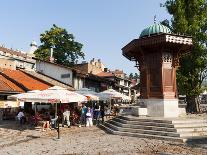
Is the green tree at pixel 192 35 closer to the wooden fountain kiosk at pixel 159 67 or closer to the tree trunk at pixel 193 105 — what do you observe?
the tree trunk at pixel 193 105

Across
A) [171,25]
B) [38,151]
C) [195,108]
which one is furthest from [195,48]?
[38,151]

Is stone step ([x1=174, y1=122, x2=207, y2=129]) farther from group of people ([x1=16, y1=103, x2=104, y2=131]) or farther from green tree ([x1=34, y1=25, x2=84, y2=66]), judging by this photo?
green tree ([x1=34, y1=25, x2=84, y2=66])

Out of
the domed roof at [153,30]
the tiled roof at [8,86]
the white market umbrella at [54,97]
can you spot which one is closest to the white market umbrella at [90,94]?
the white market umbrella at [54,97]

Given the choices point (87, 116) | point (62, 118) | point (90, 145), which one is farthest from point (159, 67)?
point (90, 145)

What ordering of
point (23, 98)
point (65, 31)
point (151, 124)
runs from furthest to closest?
point (65, 31), point (23, 98), point (151, 124)

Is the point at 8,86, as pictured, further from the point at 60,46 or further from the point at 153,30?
the point at 60,46

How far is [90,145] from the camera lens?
13906 mm

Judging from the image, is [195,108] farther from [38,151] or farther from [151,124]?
[38,151]

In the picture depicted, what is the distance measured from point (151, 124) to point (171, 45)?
→ 585cm

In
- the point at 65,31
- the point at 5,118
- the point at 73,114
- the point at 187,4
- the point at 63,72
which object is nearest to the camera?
the point at 73,114

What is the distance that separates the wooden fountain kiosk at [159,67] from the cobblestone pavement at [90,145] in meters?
4.45

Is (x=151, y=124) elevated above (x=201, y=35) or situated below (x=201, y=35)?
below

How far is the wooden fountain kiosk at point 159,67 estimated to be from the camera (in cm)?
1927

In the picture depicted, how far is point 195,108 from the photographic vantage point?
97.0 ft
